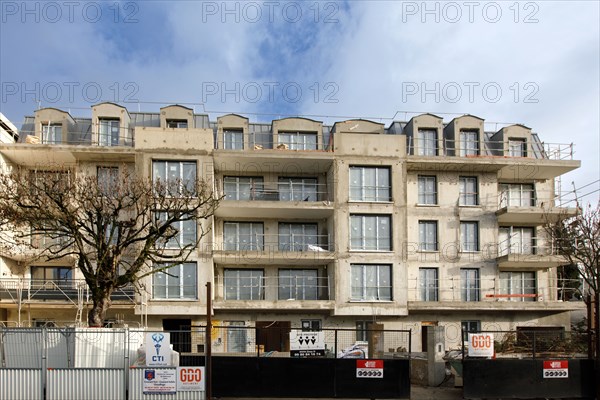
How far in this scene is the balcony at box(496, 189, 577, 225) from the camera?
33.7 m

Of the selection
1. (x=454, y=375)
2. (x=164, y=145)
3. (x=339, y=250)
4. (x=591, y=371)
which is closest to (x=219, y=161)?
(x=164, y=145)

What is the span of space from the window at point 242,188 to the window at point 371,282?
7.25m

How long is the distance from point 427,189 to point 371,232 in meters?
5.01

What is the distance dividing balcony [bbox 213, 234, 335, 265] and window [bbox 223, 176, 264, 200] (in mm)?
2405

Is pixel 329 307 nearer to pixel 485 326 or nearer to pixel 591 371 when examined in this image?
pixel 485 326

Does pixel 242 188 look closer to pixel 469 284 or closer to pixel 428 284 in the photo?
pixel 428 284

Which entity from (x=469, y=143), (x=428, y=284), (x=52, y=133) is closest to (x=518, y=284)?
(x=428, y=284)

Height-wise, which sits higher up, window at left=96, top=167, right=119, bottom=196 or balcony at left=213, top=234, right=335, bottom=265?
window at left=96, top=167, right=119, bottom=196

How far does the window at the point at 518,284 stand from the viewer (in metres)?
35.1

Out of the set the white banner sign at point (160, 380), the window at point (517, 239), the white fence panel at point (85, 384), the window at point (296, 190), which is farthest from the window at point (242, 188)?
→ the white fence panel at point (85, 384)

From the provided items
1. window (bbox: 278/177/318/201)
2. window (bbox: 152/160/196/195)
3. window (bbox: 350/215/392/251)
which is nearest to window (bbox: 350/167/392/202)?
window (bbox: 350/215/392/251)

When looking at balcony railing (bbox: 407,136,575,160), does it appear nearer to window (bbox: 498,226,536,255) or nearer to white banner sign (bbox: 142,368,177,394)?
window (bbox: 498,226,536,255)

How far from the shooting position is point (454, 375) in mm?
21234

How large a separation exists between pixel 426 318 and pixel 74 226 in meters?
21.0
